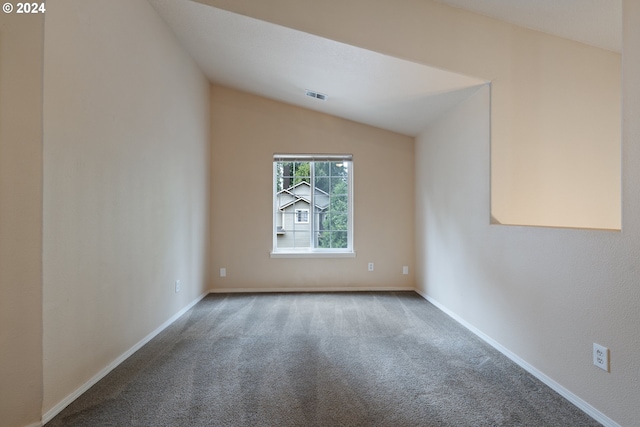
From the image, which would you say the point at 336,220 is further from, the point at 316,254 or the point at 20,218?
the point at 20,218

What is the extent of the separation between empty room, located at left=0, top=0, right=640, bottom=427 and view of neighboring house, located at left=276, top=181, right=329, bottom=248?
0.07ft

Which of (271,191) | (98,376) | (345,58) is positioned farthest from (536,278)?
(271,191)

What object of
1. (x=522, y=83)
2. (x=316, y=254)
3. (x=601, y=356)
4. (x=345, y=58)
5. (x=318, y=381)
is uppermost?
(x=345, y=58)

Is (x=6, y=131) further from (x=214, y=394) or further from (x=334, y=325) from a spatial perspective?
(x=334, y=325)

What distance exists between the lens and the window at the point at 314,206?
446cm

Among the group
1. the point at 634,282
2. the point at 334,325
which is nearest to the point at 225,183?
the point at 334,325

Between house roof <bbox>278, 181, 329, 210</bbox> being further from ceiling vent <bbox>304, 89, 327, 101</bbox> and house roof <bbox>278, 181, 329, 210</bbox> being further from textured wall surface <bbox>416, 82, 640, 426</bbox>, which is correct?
textured wall surface <bbox>416, 82, 640, 426</bbox>

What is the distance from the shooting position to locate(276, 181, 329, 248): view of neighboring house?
446 centimetres

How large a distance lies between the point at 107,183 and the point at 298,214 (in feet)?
8.75

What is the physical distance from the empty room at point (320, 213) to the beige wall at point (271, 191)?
1.2 inches

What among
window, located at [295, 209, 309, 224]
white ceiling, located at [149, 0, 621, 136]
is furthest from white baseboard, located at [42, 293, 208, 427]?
white ceiling, located at [149, 0, 621, 136]

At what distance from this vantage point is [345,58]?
8.90ft

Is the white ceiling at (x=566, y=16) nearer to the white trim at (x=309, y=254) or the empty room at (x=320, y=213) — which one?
the empty room at (x=320, y=213)

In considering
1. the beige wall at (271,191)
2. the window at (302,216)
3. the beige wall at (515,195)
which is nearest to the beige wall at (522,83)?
the beige wall at (515,195)
